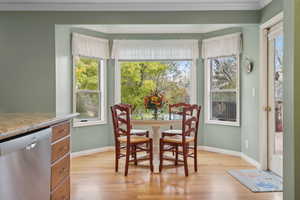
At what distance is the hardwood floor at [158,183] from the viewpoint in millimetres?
3107

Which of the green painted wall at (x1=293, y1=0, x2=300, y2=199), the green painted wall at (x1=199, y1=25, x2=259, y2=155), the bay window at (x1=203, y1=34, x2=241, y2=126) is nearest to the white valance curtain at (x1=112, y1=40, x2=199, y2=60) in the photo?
the bay window at (x1=203, y1=34, x2=241, y2=126)

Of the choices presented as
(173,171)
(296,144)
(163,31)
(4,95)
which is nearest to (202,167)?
(173,171)

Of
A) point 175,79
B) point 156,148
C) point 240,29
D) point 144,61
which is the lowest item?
point 156,148

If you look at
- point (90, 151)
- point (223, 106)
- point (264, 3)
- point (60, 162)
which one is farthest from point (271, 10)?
point (90, 151)

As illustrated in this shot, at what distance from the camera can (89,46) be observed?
528 cm

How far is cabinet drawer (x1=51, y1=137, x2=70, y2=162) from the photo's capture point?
2362 millimetres

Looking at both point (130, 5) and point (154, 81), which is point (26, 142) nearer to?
point (130, 5)

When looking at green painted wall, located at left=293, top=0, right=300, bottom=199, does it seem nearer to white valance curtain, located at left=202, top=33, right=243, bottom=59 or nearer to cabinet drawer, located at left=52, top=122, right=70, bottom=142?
cabinet drawer, located at left=52, top=122, right=70, bottom=142

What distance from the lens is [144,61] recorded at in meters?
5.77

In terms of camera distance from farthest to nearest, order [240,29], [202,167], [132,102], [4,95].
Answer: [132,102] → [240,29] → [202,167] → [4,95]

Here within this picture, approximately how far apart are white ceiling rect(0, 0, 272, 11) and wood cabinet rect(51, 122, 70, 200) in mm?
2116

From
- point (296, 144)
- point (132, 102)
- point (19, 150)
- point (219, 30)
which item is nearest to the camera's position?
point (19, 150)

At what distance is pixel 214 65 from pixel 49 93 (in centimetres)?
325

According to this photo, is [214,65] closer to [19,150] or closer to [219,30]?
[219,30]
